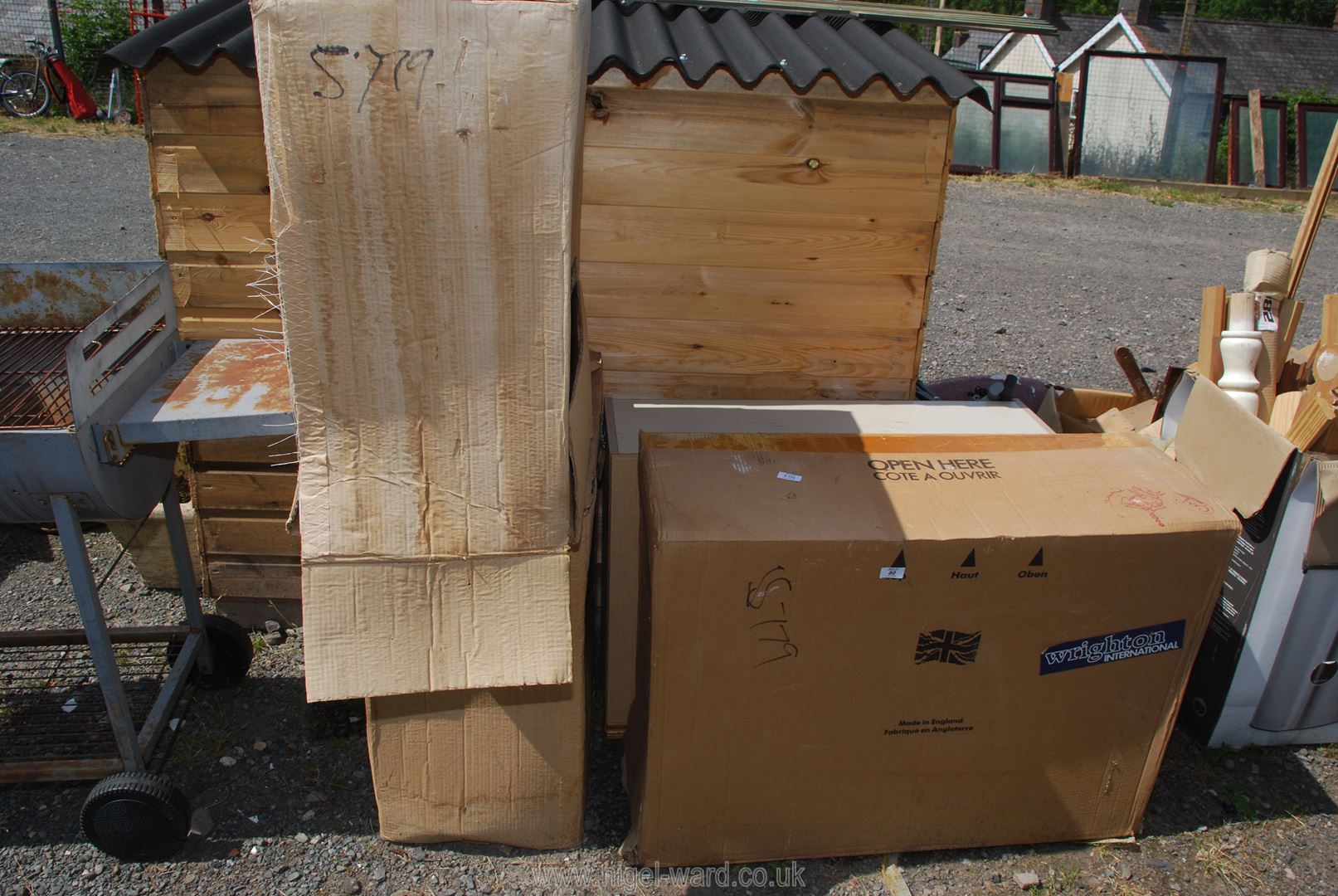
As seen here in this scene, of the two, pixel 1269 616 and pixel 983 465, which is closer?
pixel 983 465

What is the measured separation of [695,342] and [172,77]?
1843 millimetres

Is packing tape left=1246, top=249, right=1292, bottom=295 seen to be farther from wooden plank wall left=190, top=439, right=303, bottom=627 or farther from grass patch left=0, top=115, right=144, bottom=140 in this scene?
grass patch left=0, top=115, right=144, bottom=140

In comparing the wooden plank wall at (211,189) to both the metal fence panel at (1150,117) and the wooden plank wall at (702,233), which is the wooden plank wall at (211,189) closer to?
the wooden plank wall at (702,233)

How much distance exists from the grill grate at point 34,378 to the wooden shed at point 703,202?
45cm

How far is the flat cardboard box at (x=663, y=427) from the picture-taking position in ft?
8.70

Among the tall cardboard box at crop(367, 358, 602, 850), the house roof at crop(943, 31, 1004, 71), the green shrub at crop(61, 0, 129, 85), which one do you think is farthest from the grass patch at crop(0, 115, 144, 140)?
the house roof at crop(943, 31, 1004, 71)

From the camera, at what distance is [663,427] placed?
9.05ft

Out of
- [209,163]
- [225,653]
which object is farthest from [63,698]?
[209,163]

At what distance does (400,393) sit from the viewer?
1.67 m

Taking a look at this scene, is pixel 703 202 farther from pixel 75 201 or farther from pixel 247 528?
pixel 75 201

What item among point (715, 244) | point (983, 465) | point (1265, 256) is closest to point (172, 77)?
point (715, 244)

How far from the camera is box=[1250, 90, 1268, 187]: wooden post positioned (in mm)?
13484

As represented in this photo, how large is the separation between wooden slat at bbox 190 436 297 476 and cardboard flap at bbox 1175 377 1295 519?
289 centimetres

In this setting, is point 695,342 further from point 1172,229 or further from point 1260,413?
point 1172,229
